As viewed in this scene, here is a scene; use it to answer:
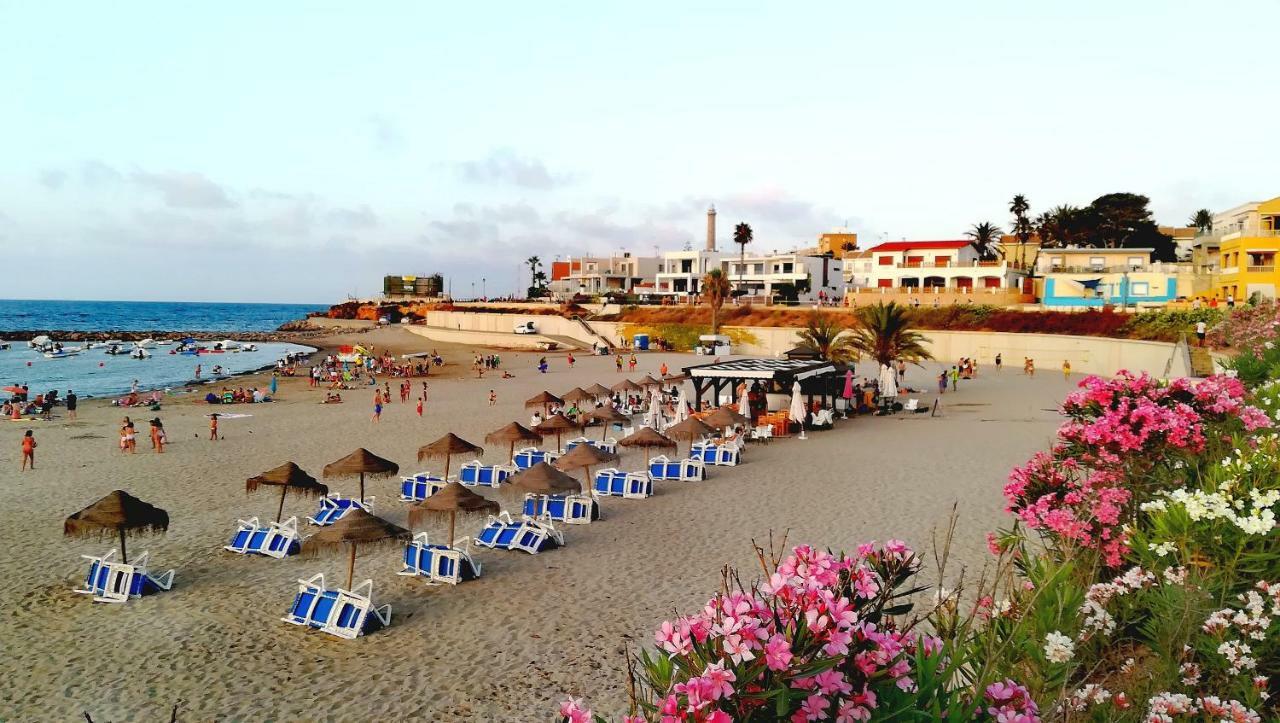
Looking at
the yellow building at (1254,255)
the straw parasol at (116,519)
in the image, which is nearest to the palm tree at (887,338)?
the yellow building at (1254,255)

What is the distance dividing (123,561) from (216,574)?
1214mm

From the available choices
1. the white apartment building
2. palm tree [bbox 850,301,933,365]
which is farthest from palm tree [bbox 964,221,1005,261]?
palm tree [bbox 850,301,933,365]

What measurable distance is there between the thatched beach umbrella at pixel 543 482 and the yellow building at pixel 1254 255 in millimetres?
40224

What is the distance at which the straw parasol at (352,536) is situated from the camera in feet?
32.2

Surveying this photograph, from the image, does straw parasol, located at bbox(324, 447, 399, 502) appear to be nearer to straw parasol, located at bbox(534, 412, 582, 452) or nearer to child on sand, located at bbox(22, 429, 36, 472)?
straw parasol, located at bbox(534, 412, 582, 452)

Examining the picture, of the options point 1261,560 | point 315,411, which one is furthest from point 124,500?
point 315,411

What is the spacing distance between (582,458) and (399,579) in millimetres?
4683

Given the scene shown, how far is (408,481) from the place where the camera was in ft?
53.9

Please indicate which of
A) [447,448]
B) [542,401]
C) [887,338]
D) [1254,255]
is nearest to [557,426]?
[447,448]

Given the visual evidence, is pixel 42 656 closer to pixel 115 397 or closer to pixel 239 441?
pixel 239 441

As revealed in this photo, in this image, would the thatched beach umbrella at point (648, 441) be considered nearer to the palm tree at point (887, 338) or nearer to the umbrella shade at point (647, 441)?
the umbrella shade at point (647, 441)

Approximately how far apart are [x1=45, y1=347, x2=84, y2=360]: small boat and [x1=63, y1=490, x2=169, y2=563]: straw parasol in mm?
65927

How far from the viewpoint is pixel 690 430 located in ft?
61.9

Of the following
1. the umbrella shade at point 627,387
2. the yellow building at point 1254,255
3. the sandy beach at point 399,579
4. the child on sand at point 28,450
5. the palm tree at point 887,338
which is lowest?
the sandy beach at point 399,579
